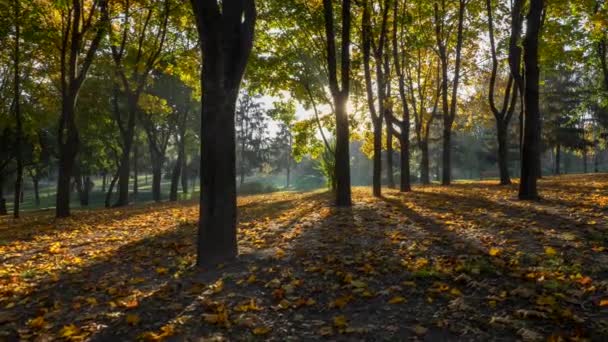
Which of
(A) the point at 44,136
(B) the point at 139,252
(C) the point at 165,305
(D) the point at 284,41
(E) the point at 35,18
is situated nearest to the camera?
(C) the point at 165,305

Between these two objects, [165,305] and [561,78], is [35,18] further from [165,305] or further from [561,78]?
[561,78]

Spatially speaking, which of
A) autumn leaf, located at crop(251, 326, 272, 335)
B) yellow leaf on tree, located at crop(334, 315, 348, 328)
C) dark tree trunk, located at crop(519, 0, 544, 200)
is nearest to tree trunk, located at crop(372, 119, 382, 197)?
dark tree trunk, located at crop(519, 0, 544, 200)

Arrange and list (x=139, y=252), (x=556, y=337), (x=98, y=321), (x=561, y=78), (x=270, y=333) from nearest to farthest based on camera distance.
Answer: (x=556, y=337) < (x=270, y=333) < (x=98, y=321) < (x=139, y=252) < (x=561, y=78)

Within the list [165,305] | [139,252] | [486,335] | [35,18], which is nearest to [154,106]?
[35,18]

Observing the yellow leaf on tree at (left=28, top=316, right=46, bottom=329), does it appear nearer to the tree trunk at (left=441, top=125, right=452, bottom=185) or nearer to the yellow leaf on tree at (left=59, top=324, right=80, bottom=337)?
the yellow leaf on tree at (left=59, top=324, right=80, bottom=337)

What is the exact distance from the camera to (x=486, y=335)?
149 inches

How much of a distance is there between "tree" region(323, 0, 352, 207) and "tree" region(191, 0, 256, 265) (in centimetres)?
565

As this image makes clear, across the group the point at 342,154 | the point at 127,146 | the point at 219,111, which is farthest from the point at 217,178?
the point at 127,146

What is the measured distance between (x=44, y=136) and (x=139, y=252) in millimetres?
34958

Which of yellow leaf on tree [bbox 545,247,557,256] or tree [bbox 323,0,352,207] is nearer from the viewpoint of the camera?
yellow leaf on tree [bbox 545,247,557,256]

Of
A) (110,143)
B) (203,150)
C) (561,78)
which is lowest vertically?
(203,150)

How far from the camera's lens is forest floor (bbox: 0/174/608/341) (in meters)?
4.10

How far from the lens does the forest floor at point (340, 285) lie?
4.10 meters

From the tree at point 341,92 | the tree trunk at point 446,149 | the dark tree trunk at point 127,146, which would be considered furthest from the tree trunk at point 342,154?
the dark tree trunk at point 127,146
